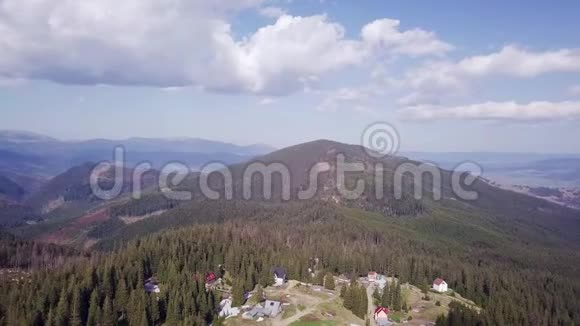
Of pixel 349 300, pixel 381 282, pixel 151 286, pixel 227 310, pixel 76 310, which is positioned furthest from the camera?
pixel 381 282

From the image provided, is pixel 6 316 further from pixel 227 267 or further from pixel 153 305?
pixel 227 267

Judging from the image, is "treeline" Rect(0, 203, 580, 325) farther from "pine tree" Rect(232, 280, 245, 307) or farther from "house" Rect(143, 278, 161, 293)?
"house" Rect(143, 278, 161, 293)

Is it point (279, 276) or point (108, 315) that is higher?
Answer: point (108, 315)

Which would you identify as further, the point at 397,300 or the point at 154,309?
the point at 397,300

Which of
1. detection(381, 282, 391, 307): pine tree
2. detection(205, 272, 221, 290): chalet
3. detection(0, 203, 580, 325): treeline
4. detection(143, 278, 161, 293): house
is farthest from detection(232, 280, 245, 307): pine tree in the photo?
detection(381, 282, 391, 307): pine tree

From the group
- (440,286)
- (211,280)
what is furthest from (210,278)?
(440,286)

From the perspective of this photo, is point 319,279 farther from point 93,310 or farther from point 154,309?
point 93,310

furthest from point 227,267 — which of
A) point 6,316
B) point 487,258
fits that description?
point 487,258

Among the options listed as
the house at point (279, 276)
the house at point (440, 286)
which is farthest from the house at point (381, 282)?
the house at point (279, 276)

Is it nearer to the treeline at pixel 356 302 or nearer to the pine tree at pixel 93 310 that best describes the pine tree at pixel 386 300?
the treeline at pixel 356 302

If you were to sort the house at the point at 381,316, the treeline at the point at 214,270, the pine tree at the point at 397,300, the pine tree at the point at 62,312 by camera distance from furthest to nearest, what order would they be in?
the pine tree at the point at 397,300 < the house at the point at 381,316 < the treeline at the point at 214,270 < the pine tree at the point at 62,312
